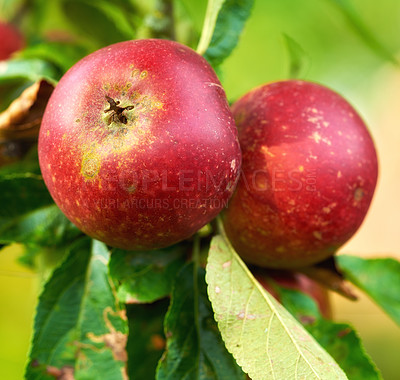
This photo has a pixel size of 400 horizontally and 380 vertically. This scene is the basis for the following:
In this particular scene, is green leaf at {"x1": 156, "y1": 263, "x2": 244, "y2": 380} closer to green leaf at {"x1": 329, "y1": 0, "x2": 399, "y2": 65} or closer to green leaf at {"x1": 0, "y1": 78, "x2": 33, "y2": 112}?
green leaf at {"x1": 0, "y1": 78, "x2": 33, "y2": 112}

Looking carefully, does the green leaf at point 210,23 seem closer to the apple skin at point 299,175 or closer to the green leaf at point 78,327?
the apple skin at point 299,175

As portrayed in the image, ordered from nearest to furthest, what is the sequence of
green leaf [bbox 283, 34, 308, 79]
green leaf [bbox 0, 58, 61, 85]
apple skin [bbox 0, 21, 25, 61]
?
green leaf [bbox 0, 58, 61, 85]
green leaf [bbox 283, 34, 308, 79]
apple skin [bbox 0, 21, 25, 61]

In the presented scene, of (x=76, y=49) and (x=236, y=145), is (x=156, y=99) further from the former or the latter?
(x=76, y=49)

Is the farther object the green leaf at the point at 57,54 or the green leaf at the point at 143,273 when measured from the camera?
the green leaf at the point at 57,54

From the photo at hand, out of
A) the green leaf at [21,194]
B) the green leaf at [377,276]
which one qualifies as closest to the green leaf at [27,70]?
the green leaf at [21,194]

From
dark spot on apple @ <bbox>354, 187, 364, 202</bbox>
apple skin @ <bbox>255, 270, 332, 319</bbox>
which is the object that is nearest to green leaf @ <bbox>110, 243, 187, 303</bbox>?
apple skin @ <bbox>255, 270, 332, 319</bbox>

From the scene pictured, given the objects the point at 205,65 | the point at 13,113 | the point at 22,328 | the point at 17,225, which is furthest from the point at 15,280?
the point at 205,65
